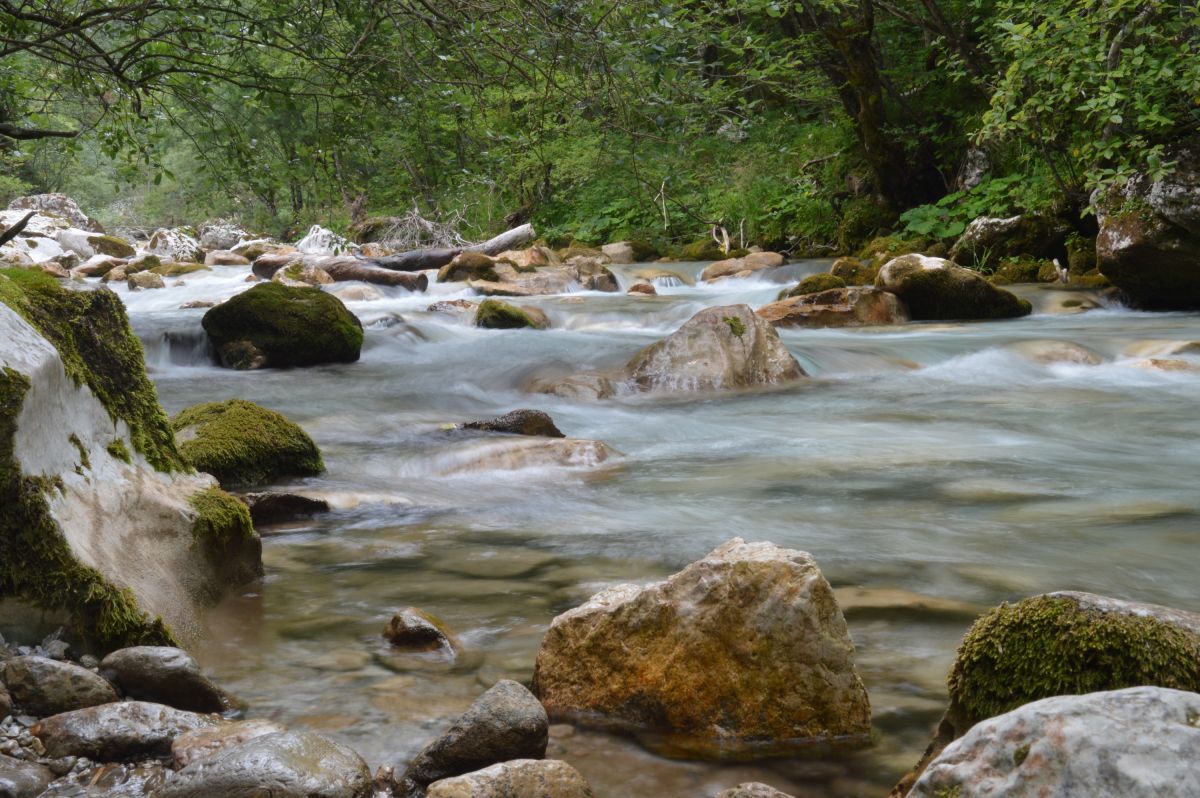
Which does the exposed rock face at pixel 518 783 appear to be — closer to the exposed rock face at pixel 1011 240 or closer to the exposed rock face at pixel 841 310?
the exposed rock face at pixel 841 310

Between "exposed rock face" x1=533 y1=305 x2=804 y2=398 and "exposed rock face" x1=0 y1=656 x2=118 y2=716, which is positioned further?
"exposed rock face" x1=533 y1=305 x2=804 y2=398

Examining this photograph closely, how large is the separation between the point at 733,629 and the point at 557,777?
651mm

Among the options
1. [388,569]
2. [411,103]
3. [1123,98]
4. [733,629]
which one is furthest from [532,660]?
[1123,98]

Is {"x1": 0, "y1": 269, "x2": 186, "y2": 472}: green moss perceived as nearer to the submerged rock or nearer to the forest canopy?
the forest canopy

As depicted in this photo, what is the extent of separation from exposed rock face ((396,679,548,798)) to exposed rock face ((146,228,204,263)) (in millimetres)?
23914

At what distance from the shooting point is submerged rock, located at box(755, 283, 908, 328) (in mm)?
12461

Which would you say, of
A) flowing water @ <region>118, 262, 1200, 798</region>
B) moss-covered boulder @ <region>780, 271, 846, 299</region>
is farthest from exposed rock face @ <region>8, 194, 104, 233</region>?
moss-covered boulder @ <region>780, 271, 846, 299</region>

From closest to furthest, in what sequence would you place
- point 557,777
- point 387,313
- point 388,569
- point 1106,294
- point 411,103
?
point 557,777
point 388,569
point 411,103
point 1106,294
point 387,313

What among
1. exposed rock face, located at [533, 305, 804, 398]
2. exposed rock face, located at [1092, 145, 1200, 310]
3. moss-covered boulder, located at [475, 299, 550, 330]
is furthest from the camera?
moss-covered boulder, located at [475, 299, 550, 330]

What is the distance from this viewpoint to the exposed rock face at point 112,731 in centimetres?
226

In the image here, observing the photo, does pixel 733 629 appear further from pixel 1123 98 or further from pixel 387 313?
pixel 387 313

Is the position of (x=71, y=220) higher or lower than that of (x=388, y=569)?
higher

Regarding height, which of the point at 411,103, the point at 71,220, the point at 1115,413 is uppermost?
the point at 71,220

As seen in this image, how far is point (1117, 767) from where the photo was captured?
4.36ft
